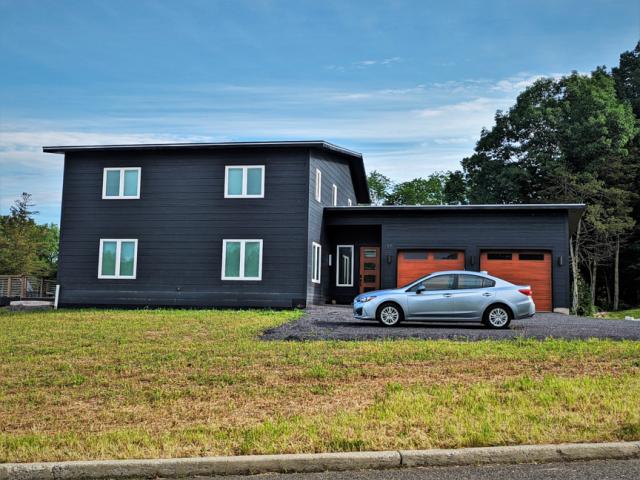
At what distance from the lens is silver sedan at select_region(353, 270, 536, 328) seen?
631 inches

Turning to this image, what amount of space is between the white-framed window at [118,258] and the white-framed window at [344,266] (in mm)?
8032

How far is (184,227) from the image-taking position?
24.1 metres

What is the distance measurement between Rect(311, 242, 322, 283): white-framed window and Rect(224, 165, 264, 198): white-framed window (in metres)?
2.71

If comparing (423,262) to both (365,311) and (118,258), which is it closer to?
(365,311)

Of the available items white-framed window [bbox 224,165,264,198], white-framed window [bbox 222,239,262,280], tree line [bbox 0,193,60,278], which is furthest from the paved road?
tree line [bbox 0,193,60,278]

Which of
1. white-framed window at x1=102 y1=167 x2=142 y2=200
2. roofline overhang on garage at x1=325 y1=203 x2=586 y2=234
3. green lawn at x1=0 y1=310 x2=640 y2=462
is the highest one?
white-framed window at x1=102 y1=167 x2=142 y2=200

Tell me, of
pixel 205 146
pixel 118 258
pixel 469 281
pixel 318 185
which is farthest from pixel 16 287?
pixel 469 281

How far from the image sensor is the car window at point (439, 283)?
1638 cm

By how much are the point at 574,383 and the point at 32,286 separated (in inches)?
1254

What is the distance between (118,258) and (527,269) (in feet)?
48.4

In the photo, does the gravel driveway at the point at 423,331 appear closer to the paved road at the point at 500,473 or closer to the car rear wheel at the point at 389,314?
the car rear wheel at the point at 389,314

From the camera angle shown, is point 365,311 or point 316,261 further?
point 316,261

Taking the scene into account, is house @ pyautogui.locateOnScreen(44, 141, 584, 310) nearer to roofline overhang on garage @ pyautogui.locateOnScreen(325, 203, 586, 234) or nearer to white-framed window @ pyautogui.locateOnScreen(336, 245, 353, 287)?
roofline overhang on garage @ pyautogui.locateOnScreen(325, 203, 586, 234)

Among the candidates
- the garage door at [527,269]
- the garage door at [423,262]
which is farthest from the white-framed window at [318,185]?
the garage door at [527,269]
